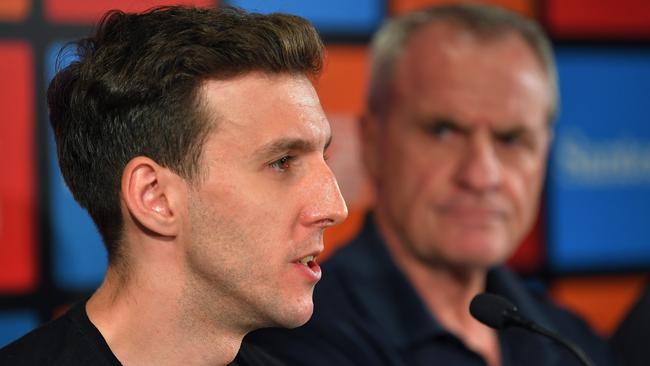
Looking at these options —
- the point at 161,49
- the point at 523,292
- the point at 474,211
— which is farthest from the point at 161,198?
the point at 523,292

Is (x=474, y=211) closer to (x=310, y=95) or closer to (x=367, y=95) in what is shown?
(x=367, y=95)

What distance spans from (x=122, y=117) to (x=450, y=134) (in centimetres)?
88

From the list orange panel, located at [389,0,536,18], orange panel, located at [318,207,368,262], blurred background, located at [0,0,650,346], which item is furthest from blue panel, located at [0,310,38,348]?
orange panel, located at [389,0,536,18]

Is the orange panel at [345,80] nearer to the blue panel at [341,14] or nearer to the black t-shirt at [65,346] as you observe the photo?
the blue panel at [341,14]

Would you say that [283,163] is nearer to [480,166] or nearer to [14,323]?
[480,166]

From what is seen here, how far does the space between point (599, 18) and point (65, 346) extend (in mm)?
1733

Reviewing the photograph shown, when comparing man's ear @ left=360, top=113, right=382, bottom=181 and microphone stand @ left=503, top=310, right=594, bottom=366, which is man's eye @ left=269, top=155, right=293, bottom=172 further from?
man's ear @ left=360, top=113, right=382, bottom=181

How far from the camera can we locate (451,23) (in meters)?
1.97

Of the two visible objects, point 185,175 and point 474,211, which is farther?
point 474,211

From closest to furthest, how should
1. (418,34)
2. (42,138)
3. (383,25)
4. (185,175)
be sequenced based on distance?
(185,175)
(42,138)
(418,34)
(383,25)

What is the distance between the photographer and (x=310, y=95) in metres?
1.23

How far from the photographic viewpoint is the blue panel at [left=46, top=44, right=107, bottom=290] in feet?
6.13

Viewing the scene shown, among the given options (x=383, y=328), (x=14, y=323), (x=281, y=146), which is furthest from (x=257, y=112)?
(x=14, y=323)

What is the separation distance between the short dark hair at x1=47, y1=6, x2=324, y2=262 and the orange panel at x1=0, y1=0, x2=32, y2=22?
2.03ft
